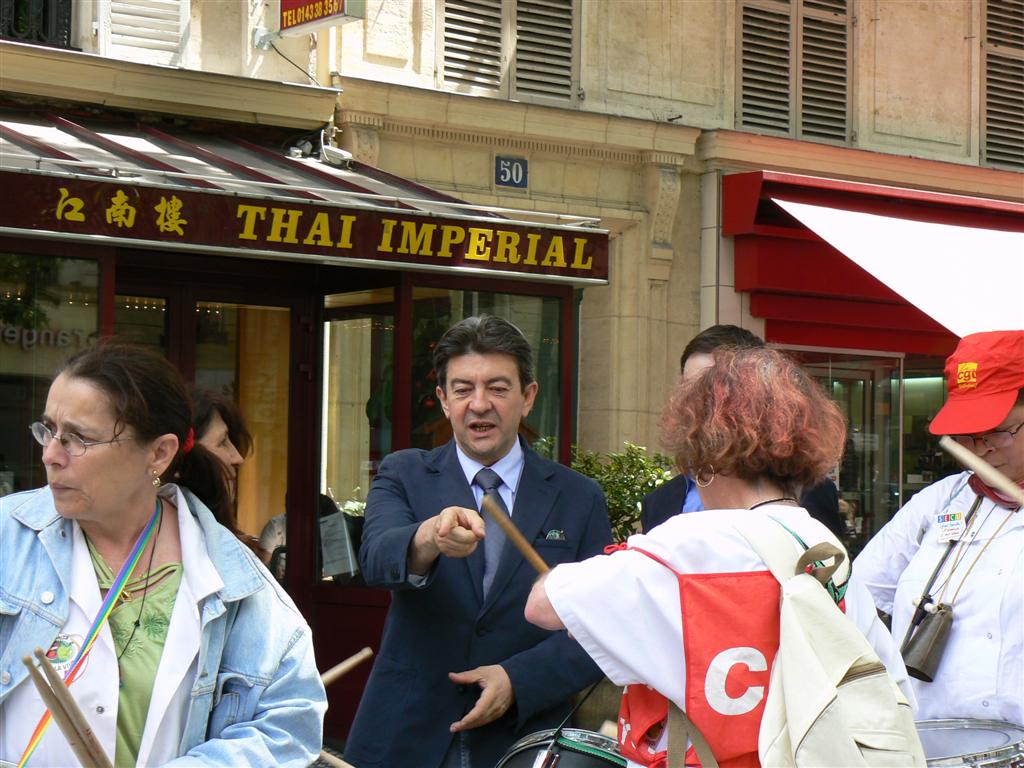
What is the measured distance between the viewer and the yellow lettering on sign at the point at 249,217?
7414mm

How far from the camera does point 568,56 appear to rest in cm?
1127

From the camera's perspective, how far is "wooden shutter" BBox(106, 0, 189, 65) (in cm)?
947

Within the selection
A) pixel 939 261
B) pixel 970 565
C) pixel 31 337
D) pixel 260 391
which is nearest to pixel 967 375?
pixel 970 565

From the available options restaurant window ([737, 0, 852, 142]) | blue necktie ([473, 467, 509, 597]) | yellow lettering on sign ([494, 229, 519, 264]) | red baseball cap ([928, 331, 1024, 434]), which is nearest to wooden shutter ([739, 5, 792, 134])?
restaurant window ([737, 0, 852, 142])

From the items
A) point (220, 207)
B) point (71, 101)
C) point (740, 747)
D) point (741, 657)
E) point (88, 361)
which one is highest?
point (71, 101)

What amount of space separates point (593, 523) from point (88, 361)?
166 cm

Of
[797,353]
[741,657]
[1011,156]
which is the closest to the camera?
[741,657]

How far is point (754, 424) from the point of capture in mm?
2799

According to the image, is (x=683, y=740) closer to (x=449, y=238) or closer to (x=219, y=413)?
(x=219, y=413)

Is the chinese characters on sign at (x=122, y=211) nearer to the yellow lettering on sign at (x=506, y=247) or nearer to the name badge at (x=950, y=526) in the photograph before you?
the yellow lettering on sign at (x=506, y=247)

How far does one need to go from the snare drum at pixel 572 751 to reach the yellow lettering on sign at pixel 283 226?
487 cm

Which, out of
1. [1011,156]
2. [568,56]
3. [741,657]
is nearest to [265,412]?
[568,56]

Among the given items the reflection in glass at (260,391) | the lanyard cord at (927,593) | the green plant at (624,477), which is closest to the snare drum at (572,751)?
the lanyard cord at (927,593)

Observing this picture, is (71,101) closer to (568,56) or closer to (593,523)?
(568,56)
